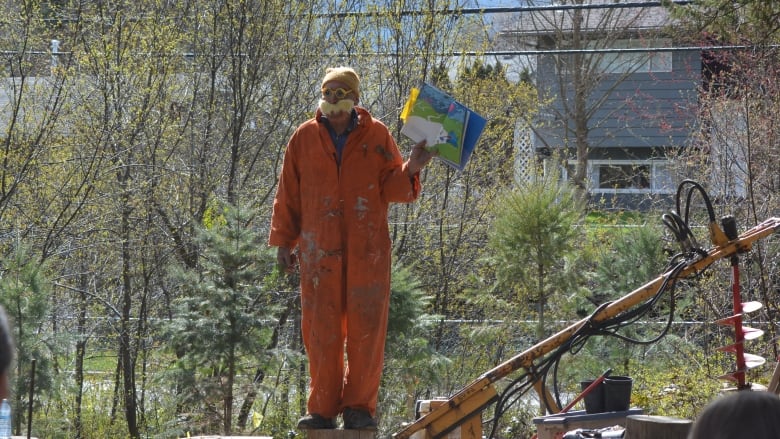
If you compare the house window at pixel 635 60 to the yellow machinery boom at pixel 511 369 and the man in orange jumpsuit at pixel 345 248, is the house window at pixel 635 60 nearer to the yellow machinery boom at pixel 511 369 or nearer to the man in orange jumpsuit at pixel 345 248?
the man in orange jumpsuit at pixel 345 248

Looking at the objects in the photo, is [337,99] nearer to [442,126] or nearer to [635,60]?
[442,126]

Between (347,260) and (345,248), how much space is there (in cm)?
6

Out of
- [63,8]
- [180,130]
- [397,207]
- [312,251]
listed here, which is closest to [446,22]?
[397,207]

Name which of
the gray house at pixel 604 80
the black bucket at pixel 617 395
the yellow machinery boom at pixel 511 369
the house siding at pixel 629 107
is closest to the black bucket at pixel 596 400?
the black bucket at pixel 617 395

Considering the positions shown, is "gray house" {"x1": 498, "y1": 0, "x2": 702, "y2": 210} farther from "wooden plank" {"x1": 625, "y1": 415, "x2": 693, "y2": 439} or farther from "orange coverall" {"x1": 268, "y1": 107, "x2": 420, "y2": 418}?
"wooden plank" {"x1": 625, "y1": 415, "x2": 693, "y2": 439}

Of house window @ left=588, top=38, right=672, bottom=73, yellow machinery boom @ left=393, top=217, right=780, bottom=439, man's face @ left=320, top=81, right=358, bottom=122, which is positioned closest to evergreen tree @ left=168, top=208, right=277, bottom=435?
man's face @ left=320, top=81, right=358, bottom=122

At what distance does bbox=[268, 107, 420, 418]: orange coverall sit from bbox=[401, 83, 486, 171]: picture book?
0.26m

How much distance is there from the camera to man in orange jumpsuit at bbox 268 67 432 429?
446 cm

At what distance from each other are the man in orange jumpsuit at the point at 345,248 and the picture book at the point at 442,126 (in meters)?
0.14

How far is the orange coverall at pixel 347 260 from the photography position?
14.7 ft

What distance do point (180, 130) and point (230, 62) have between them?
2.81 ft

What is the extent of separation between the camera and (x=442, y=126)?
4.31 metres

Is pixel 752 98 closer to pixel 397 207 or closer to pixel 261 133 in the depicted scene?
pixel 397 207

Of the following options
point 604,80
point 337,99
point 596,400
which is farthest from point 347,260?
point 604,80
